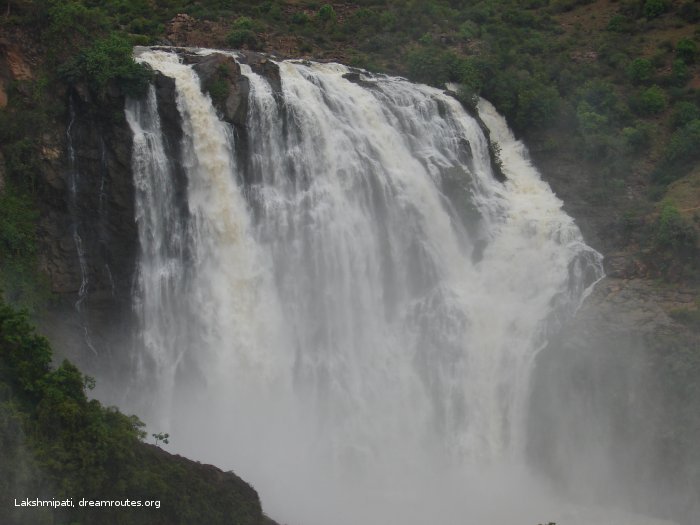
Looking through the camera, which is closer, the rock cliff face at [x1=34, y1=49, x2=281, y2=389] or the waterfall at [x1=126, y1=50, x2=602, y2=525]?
the rock cliff face at [x1=34, y1=49, x2=281, y2=389]

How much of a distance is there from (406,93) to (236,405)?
1866 cm

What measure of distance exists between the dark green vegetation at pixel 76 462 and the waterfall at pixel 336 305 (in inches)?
240

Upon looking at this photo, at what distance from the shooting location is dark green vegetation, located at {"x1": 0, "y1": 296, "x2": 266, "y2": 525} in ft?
73.3

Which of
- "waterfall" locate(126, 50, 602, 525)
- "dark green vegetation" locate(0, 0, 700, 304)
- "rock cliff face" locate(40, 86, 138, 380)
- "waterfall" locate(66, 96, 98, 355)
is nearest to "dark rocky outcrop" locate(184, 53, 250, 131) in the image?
"dark green vegetation" locate(0, 0, 700, 304)

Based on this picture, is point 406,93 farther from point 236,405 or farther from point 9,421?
point 9,421

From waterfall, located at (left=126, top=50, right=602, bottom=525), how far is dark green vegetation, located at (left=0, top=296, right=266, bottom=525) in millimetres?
6088

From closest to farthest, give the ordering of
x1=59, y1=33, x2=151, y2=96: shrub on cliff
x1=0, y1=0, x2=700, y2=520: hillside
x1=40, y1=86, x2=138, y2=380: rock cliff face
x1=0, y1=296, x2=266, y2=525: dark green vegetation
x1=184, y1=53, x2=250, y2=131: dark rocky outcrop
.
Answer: x1=0, y1=296, x2=266, y2=525: dark green vegetation, x1=40, y1=86, x2=138, y2=380: rock cliff face, x1=0, y1=0, x2=700, y2=520: hillside, x1=59, y1=33, x2=151, y2=96: shrub on cliff, x1=184, y1=53, x2=250, y2=131: dark rocky outcrop

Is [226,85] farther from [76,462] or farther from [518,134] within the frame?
[76,462]

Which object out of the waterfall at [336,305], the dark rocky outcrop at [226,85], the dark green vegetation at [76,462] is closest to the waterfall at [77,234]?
the waterfall at [336,305]

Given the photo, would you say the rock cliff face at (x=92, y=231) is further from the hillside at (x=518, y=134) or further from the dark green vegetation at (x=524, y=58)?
the dark green vegetation at (x=524, y=58)

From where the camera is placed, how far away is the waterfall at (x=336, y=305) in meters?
33.7

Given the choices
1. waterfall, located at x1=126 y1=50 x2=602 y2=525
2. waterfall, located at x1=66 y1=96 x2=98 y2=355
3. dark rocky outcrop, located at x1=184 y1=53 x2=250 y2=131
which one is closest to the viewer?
waterfall, located at x1=66 y1=96 x2=98 y2=355

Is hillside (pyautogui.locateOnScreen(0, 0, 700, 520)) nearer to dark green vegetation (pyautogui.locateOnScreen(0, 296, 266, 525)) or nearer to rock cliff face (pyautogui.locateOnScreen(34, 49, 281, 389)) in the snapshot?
rock cliff face (pyautogui.locateOnScreen(34, 49, 281, 389))

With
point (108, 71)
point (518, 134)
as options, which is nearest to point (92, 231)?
point (108, 71)
